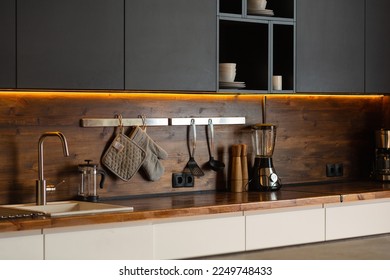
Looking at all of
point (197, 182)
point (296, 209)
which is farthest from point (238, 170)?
point (296, 209)

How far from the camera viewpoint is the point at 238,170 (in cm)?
507

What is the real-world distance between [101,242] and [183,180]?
122 centimetres

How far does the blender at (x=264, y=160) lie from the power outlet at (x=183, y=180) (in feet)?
1.24

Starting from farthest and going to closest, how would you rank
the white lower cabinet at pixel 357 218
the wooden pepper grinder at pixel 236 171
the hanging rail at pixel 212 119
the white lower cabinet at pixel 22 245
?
the wooden pepper grinder at pixel 236 171 → the hanging rail at pixel 212 119 → the white lower cabinet at pixel 357 218 → the white lower cabinet at pixel 22 245

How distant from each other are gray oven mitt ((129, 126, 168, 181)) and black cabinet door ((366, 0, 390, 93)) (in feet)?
4.91

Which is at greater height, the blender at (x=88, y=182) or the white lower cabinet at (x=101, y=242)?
the blender at (x=88, y=182)

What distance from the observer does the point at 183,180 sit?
4.98 m

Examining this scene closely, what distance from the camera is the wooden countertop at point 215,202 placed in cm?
372

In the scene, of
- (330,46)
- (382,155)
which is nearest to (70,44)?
(330,46)

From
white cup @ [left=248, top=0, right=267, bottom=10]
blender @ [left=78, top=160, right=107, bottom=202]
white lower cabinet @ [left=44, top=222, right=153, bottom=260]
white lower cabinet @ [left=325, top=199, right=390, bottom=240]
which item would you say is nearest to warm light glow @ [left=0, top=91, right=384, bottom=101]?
blender @ [left=78, top=160, right=107, bottom=202]

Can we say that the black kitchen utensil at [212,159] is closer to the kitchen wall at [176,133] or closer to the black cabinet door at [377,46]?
the kitchen wall at [176,133]

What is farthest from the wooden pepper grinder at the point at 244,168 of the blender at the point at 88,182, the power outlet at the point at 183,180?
the blender at the point at 88,182

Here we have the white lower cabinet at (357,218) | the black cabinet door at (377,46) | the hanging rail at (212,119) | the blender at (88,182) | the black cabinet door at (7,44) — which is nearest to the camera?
the black cabinet door at (7,44)

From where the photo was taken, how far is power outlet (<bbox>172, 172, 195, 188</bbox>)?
4.95 metres
